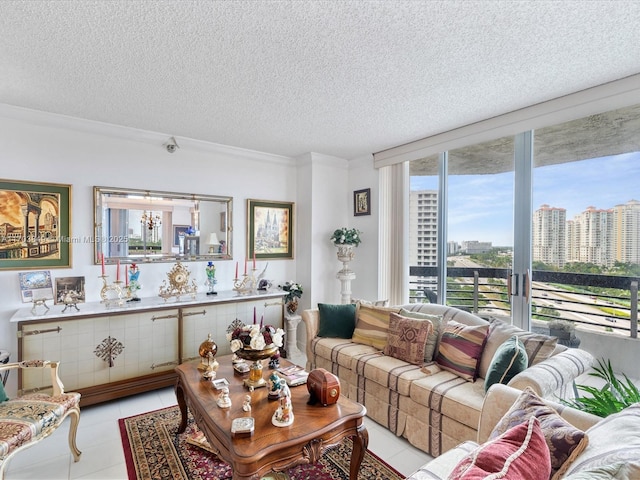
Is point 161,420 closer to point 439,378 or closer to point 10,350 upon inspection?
point 10,350

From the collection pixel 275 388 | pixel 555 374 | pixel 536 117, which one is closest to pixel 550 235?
pixel 536 117

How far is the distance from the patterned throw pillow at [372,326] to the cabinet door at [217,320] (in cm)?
95

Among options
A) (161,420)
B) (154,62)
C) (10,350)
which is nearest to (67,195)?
(10,350)

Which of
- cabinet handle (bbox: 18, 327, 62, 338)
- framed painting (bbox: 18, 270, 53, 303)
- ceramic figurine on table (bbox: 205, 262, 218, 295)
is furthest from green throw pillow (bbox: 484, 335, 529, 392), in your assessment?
framed painting (bbox: 18, 270, 53, 303)

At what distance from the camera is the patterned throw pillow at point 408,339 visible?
8.52 feet

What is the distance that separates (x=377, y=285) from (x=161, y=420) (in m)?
2.65

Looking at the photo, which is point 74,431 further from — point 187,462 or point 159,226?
point 159,226

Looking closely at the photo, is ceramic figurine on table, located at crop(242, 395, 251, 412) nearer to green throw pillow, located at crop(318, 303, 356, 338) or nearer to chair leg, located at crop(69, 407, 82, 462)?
chair leg, located at crop(69, 407, 82, 462)

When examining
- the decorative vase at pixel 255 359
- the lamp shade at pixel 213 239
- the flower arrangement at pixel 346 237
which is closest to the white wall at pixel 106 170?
the lamp shade at pixel 213 239

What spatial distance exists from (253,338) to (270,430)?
1.82 feet

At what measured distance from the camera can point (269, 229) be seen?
4293 millimetres

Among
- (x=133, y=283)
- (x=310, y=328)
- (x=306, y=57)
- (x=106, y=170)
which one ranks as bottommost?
(x=310, y=328)

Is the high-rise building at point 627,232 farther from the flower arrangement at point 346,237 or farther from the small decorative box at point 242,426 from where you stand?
the small decorative box at point 242,426

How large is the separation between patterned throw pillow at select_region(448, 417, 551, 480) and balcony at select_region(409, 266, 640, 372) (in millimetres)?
2073
